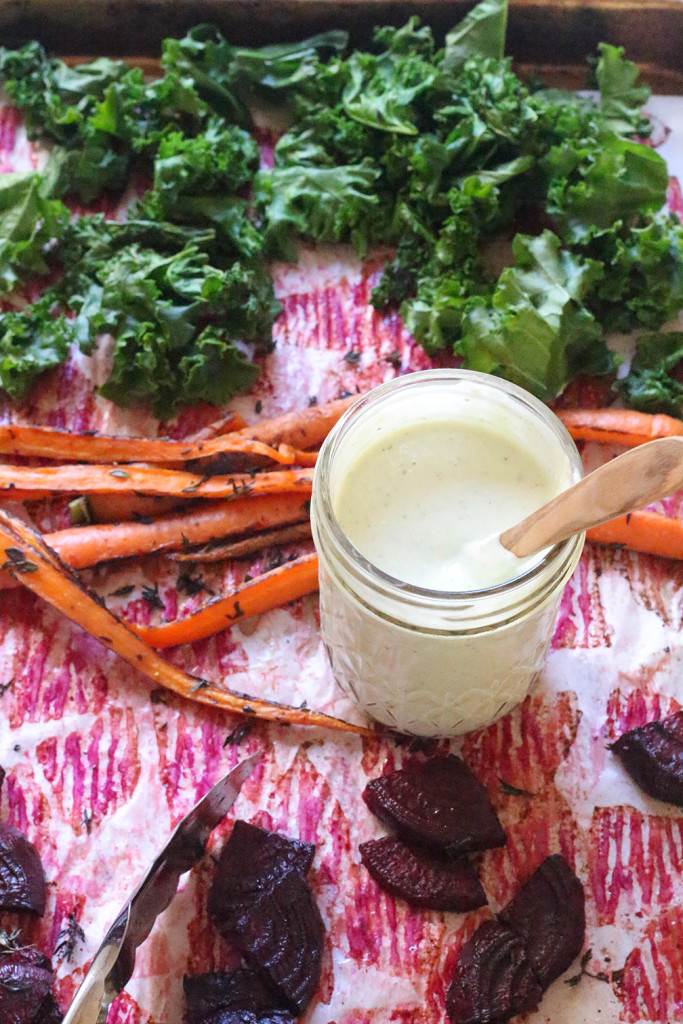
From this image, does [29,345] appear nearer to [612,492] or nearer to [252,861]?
[252,861]

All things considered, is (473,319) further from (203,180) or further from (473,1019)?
(473,1019)

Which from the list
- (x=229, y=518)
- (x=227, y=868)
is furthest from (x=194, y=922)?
(x=229, y=518)

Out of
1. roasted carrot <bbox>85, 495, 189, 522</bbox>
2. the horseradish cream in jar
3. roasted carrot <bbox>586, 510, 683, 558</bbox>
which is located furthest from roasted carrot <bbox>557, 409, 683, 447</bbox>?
roasted carrot <bbox>85, 495, 189, 522</bbox>

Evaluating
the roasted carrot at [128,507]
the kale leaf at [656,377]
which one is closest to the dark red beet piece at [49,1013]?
the roasted carrot at [128,507]

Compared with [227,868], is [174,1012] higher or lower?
lower

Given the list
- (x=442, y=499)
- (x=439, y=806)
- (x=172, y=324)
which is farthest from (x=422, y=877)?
(x=172, y=324)

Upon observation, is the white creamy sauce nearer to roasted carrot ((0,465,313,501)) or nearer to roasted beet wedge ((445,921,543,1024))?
roasted carrot ((0,465,313,501))
